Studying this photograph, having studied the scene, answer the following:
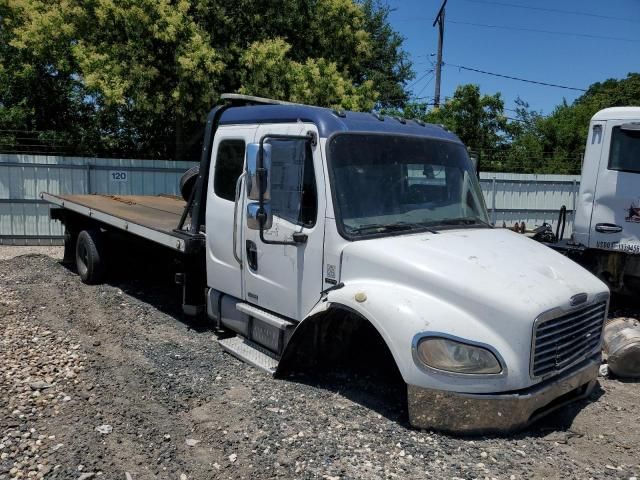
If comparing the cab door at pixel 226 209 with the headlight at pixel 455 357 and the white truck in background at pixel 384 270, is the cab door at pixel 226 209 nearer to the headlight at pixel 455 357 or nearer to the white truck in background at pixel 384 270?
the white truck in background at pixel 384 270

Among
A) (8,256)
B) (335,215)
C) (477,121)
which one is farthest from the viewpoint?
(477,121)

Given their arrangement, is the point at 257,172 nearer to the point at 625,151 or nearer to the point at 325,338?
the point at 325,338

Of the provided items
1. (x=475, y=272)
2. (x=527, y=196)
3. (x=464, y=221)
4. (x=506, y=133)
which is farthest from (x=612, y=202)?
(x=506, y=133)

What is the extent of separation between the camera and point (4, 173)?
1265cm

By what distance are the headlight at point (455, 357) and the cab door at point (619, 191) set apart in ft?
14.0

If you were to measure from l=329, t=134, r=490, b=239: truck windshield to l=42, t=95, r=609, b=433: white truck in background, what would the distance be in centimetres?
1

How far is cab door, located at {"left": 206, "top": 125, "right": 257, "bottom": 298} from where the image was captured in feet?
16.9

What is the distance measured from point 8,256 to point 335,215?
960 centimetres

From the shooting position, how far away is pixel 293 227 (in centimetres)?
450

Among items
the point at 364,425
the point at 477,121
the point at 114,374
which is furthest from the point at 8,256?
the point at 477,121

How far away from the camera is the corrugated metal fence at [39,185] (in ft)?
41.7

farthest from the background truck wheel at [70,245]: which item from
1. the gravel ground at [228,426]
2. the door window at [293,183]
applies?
the door window at [293,183]

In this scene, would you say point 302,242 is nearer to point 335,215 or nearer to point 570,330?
point 335,215

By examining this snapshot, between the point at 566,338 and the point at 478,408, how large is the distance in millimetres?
795
